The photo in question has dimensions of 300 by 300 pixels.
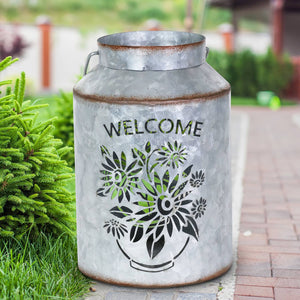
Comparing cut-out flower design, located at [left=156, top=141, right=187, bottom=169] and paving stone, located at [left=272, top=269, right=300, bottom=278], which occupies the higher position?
cut-out flower design, located at [left=156, top=141, right=187, bottom=169]

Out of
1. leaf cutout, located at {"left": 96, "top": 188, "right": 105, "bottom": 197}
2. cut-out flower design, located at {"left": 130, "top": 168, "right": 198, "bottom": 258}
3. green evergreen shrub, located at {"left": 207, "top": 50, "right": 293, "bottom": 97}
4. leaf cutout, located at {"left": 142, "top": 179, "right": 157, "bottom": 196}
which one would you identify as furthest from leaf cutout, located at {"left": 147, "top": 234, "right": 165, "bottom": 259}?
green evergreen shrub, located at {"left": 207, "top": 50, "right": 293, "bottom": 97}

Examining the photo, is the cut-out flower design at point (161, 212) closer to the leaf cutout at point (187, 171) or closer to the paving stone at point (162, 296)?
the leaf cutout at point (187, 171)

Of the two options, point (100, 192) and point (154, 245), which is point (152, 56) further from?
point (154, 245)

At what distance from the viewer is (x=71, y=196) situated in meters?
4.21

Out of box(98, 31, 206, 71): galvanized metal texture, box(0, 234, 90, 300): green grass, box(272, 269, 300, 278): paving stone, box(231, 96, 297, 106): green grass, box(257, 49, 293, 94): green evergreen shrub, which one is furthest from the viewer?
box(257, 49, 293, 94): green evergreen shrub

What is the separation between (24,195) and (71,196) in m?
0.35

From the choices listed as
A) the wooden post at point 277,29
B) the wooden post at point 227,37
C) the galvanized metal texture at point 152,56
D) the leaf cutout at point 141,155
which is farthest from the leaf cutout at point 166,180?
the wooden post at point 227,37

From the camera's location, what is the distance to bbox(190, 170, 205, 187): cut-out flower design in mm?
3545

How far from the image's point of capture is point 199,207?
11.8 ft

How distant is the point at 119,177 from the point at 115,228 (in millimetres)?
296

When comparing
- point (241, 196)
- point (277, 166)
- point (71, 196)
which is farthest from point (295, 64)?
point (71, 196)

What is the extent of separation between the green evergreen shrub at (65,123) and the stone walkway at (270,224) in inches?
67.6

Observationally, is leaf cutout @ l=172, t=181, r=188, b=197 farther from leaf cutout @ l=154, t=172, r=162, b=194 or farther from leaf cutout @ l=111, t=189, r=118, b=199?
leaf cutout @ l=111, t=189, r=118, b=199

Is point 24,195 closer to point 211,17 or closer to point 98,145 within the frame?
point 98,145
